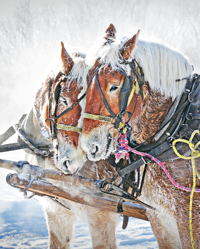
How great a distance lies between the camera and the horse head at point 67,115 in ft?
7.00

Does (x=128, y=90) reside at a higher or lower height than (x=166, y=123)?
higher

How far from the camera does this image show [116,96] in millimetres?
1927

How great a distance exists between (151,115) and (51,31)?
6728 mm

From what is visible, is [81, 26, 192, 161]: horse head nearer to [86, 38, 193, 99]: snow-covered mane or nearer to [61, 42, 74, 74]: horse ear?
[86, 38, 193, 99]: snow-covered mane

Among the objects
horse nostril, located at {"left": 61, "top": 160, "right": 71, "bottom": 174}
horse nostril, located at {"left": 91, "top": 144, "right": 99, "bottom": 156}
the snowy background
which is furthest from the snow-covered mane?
the snowy background

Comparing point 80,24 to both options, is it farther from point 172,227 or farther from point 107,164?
point 172,227

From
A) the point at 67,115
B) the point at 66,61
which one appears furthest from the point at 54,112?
the point at 66,61

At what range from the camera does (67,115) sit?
2.20 metres

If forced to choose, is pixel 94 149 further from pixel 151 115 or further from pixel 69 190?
pixel 69 190

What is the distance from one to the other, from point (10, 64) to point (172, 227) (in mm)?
7498

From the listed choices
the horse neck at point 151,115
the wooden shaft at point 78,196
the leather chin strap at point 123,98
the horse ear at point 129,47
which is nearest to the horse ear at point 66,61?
the leather chin strap at point 123,98

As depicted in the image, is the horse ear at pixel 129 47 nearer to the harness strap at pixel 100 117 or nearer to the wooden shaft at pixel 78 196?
the harness strap at pixel 100 117

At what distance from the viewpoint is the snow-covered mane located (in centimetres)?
200

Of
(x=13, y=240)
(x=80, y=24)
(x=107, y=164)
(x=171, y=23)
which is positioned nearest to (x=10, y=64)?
(x=80, y=24)
